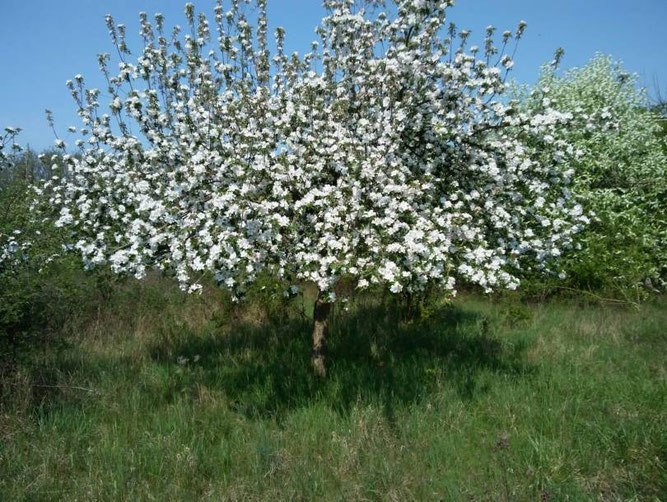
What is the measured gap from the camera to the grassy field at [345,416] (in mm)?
5224

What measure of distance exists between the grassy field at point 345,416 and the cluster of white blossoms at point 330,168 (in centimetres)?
185

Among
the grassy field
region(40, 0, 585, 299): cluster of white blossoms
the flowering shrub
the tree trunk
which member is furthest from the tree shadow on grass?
the flowering shrub

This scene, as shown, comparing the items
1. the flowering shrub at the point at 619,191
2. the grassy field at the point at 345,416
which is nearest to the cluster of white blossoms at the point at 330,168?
the grassy field at the point at 345,416

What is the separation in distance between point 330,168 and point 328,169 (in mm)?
44

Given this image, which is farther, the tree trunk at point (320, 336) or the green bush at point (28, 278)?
the tree trunk at point (320, 336)

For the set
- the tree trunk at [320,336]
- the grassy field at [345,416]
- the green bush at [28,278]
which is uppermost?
the green bush at [28,278]

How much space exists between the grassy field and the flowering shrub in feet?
12.1

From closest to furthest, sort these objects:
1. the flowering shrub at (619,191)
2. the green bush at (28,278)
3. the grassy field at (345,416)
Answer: the grassy field at (345,416)
the green bush at (28,278)
the flowering shrub at (619,191)

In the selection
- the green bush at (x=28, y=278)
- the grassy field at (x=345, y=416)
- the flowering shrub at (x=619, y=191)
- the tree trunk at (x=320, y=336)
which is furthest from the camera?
the flowering shrub at (x=619, y=191)

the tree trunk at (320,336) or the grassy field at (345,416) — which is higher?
the tree trunk at (320,336)

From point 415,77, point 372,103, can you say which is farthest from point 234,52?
point 415,77

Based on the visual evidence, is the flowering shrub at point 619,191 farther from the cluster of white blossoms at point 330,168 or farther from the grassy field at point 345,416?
the cluster of white blossoms at point 330,168

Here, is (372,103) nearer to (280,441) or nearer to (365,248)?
(365,248)

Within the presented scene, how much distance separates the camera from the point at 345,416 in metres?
6.60
